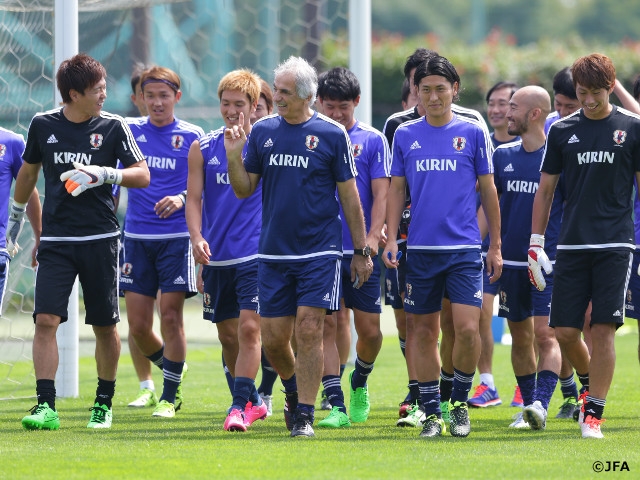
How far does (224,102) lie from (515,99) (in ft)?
6.51

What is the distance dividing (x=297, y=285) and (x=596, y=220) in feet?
6.08

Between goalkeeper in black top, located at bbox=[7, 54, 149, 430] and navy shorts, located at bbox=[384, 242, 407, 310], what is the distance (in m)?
1.98

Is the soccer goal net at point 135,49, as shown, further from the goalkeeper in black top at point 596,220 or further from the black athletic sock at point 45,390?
the goalkeeper in black top at point 596,220

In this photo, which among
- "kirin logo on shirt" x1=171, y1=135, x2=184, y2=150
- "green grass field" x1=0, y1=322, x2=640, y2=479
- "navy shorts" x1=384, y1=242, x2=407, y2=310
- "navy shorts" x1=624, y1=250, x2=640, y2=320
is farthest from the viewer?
"kirin logo on shirt" x1=171, y1=135, x2=184, y2=150

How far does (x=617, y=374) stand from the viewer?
1249 centimetres

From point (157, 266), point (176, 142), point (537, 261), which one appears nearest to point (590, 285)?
point (537, 261)

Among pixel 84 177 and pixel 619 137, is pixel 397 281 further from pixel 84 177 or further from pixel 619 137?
pixel 84 177

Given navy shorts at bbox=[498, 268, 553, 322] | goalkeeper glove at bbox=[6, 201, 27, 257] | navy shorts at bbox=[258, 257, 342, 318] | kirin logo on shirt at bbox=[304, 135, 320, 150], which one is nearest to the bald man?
navy shorts at bbox=[498, 268, 553, 322]

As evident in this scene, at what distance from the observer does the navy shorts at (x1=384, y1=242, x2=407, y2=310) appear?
370 inches

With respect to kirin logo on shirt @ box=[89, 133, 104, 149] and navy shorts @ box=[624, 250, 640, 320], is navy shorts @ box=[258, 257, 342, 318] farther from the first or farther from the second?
navy shorts @ box=[624, 250, 640, 320]

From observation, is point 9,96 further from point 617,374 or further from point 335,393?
point 617,374

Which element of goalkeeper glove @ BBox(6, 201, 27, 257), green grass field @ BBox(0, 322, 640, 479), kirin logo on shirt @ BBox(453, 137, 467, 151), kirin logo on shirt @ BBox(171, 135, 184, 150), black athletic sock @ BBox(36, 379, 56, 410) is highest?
kirin logo on shirt @ BBox(171, 135, 184, 150)

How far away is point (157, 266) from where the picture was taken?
9.70 meters

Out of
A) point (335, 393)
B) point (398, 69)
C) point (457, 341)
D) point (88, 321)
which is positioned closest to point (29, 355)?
point (88, 321)
